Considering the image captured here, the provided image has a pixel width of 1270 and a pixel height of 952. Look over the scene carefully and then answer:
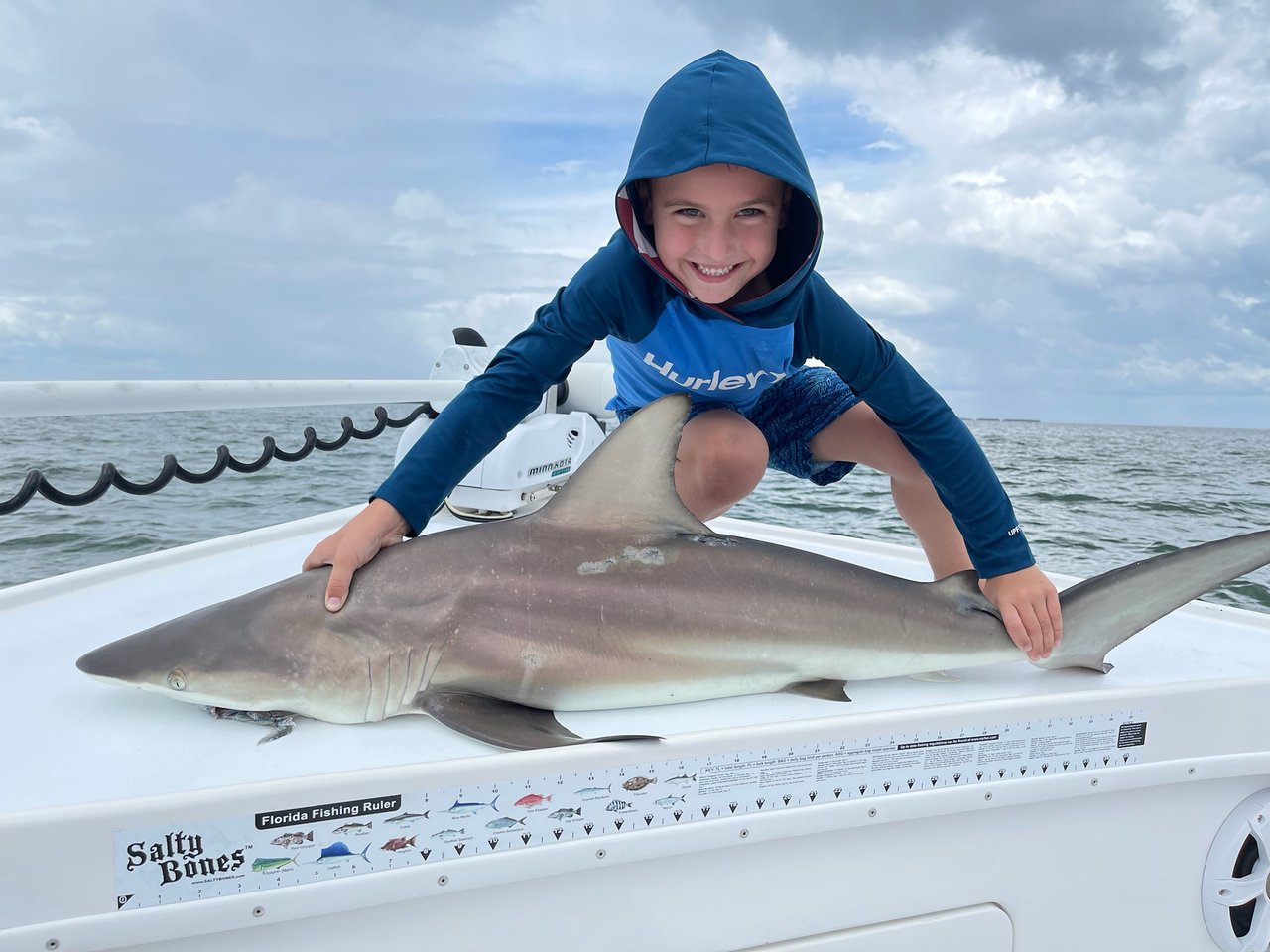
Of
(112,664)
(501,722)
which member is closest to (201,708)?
(112,664)

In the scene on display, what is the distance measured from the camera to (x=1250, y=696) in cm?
165

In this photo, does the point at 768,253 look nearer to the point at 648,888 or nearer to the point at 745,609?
the point at 745,609

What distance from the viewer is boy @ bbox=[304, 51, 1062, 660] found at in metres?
1.60

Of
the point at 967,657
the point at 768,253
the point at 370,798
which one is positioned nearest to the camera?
the point at 370,798

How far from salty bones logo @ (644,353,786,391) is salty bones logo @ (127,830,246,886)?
1.40 m

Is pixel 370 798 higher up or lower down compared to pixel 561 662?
lower down

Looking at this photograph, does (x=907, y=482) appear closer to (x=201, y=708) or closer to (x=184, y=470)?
(x=201, y=708)

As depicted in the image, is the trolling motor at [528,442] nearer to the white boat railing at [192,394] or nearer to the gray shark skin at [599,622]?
the white boat railing at [192,394]

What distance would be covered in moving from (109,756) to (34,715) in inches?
8.9

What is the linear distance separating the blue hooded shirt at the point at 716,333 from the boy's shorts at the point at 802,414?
391mm

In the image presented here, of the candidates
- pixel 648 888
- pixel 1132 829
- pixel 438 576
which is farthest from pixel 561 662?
pixel 1132 829

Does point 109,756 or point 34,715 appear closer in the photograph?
point 109,756

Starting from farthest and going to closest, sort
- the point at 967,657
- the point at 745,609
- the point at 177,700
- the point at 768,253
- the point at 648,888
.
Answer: the point at 768,253
the point at 967,657
the point at 745,609
the point at 177,700
the point at 648,888

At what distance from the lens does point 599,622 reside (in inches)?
58.2
